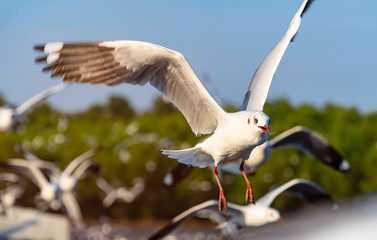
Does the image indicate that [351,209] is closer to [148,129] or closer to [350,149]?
[350,149]

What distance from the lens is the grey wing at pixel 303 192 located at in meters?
7.13

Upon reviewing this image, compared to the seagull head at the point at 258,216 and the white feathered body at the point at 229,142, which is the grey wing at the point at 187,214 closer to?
the seagull head at the point at 258,216

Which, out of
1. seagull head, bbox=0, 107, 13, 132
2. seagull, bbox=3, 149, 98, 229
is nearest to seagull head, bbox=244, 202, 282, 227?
seagull head, bbox=0, 107, 13, 132

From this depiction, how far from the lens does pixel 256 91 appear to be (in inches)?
190

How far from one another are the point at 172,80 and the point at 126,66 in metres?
0.33

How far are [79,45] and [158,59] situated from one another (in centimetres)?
49

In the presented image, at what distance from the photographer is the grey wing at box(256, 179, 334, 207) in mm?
7134

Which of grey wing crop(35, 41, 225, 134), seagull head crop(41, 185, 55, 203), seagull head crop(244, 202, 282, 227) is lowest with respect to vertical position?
seagull head crop(41, 185, 55, 203)

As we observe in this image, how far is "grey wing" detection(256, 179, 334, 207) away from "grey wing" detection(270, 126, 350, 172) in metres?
0.87

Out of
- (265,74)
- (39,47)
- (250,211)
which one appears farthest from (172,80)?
(250,211)

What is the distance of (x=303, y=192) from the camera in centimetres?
751

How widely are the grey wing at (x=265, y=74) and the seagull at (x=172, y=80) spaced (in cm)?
4

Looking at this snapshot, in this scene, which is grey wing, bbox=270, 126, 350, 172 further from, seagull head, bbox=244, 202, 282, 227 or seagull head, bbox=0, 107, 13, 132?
seagull head, bbox=0, 107, 13, 132

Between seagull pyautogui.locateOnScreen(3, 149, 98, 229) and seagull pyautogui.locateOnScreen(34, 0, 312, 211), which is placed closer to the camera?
seagull pyautogui.locateOnScreen(34, 0, 312, 211)
